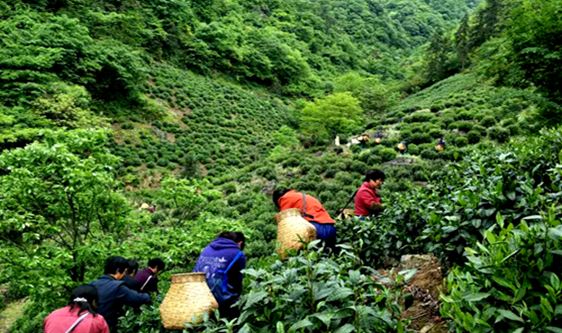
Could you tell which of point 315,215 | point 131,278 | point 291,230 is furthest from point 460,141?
point 131,278

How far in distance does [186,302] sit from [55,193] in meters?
3.03

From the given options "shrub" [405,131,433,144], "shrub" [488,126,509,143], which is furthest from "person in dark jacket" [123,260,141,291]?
"shrub" [488,126,509,143]

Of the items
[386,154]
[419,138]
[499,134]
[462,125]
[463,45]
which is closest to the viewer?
[386,154]

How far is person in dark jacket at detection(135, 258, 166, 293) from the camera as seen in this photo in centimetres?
449

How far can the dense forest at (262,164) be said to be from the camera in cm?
180

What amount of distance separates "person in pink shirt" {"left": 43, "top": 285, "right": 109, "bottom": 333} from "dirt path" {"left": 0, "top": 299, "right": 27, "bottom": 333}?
6.69 meters

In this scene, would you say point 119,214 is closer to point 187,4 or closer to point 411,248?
point 411,248

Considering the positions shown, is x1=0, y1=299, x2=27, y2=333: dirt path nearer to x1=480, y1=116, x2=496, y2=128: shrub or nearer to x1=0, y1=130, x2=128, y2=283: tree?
x1=0, y1=130, x2=128, y2=283: tree

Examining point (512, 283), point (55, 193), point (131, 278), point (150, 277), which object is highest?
point (512, 283)

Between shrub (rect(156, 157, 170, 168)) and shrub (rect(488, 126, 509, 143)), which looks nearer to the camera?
shrub (rect(488, 126, 509, 143))

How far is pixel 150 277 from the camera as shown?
4535 mm

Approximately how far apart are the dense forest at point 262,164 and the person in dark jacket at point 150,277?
0.36 m

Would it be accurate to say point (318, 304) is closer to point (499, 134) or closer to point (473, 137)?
point (473, 137)

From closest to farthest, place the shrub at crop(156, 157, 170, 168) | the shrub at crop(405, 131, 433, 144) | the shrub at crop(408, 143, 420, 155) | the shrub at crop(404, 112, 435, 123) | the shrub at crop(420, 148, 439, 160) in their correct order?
the shrub at crop(420, 148, 439, 160) → the shrub at crop(408, 143, 420, 155) → the shrub at crop(405, 131, 433, 144) → the shrub at crop(404, 112, 435, 123) → the shrub at crop(156, 157, 170, 168)
